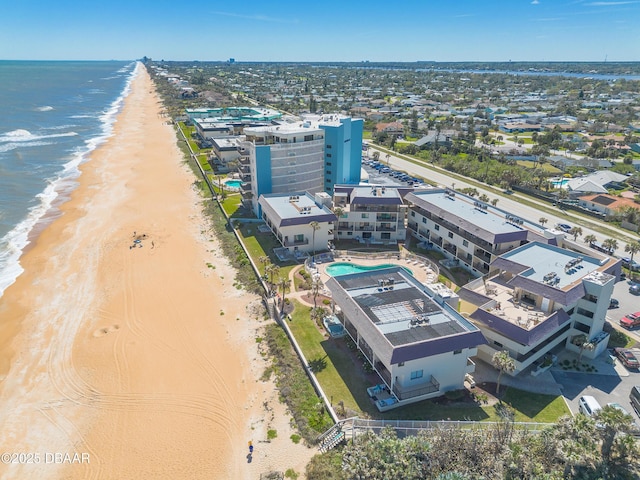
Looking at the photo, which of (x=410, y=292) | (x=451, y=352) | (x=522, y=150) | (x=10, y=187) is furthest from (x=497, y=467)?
(x=522, y=150)

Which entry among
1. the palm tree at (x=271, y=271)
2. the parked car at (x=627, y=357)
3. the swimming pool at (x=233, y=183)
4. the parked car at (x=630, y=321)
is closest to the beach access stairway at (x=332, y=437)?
the palm tree at (x=271, y=271)

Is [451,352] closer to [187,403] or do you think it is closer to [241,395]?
[241,395]

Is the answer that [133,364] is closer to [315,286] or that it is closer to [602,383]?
[315,286]

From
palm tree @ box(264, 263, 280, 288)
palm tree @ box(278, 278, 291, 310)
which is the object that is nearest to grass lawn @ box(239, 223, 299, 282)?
palm tree @ box(264, 263, 280, 288)

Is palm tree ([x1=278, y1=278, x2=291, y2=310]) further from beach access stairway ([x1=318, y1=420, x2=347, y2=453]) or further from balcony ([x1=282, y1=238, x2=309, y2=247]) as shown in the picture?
beach access stairway ([x1=318, y1=420, x2=347, y2=453])

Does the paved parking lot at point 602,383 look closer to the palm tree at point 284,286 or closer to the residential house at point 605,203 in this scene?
the palm tree at point 284,286

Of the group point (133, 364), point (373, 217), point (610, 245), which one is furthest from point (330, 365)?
point (610, 245)
